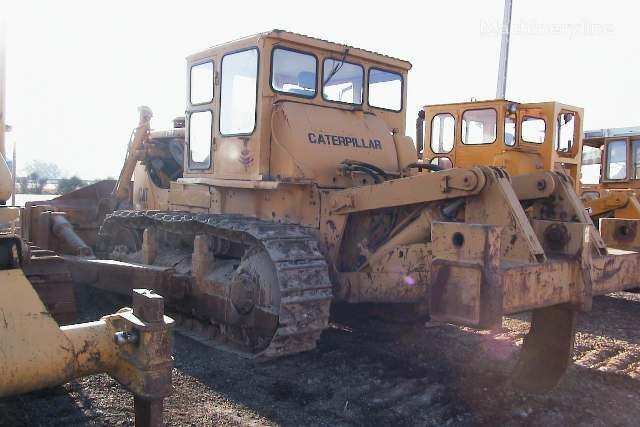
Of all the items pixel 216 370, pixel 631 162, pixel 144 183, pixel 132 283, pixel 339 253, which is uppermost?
pixel 631 162

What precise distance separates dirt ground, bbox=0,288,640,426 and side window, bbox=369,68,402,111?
2573mm

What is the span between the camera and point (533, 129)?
10.3 m

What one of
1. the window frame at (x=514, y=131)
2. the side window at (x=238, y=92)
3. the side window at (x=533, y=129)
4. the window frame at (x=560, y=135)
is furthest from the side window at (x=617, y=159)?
the side window at (x=238, y=92)

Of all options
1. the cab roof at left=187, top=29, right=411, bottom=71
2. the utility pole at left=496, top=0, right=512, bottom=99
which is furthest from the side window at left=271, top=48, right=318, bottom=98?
the utility pole at left=496, top=0, right=512, bottom=99

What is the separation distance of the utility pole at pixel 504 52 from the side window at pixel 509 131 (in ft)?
30.4

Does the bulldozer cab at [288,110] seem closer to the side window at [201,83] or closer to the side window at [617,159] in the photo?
the side window at [201,83]

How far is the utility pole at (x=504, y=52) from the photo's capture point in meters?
18.7

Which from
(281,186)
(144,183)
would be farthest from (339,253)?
(144,183)

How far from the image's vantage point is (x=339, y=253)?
19.1 ft

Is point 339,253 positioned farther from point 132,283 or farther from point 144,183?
point 144,183

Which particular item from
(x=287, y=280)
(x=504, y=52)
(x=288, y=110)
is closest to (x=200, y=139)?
(x=288, y=110)

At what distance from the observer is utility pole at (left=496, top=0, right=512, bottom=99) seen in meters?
18.7

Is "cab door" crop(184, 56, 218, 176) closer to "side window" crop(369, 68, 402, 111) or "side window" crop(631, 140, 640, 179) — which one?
"side window" crop(369, 68, 402, 111)

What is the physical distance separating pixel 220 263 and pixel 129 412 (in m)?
2.27
